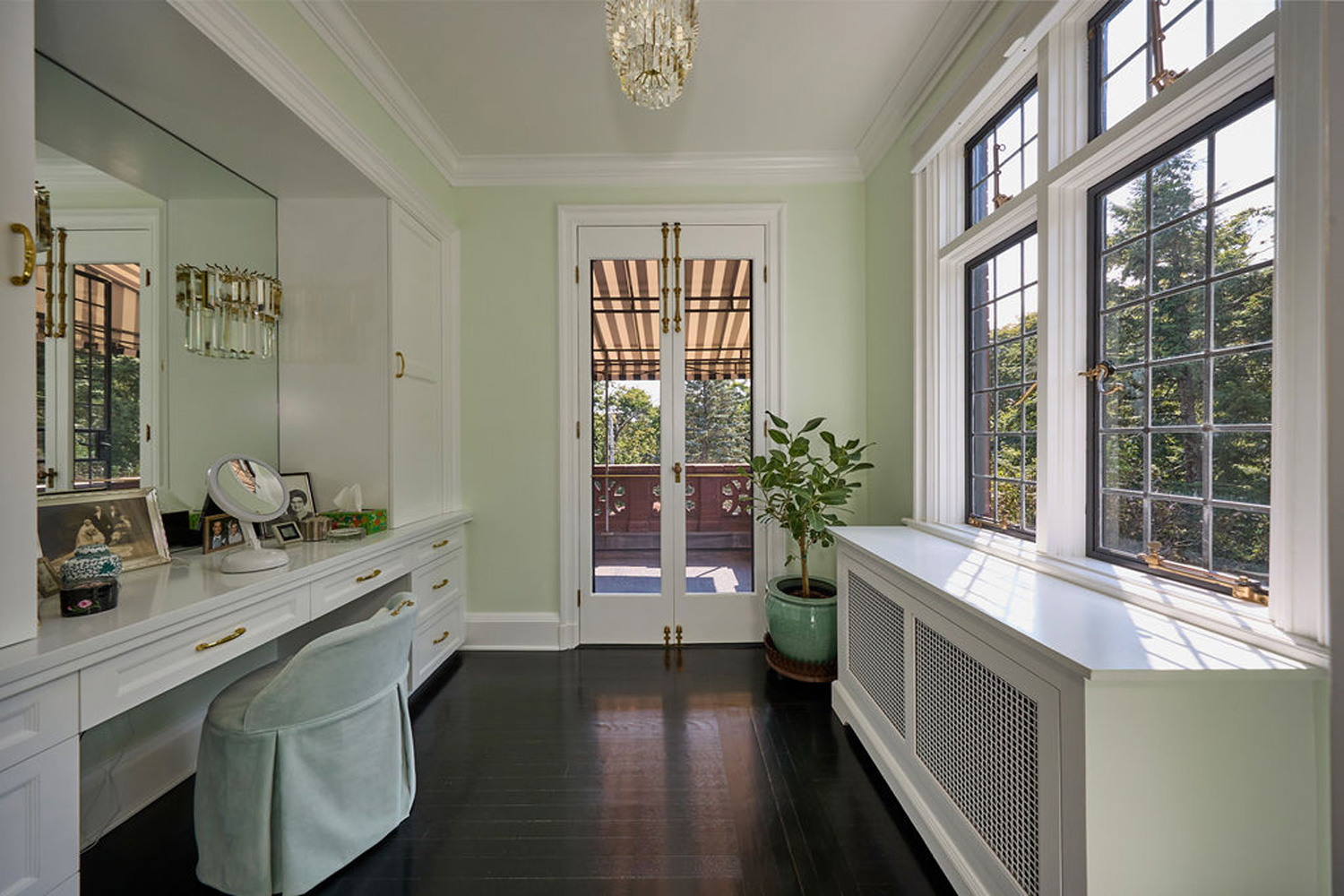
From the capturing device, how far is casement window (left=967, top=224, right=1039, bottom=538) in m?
1.93

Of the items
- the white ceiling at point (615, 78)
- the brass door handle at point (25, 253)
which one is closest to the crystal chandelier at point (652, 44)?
the white ceiling at point (615, 78)

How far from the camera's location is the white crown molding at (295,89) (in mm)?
1487

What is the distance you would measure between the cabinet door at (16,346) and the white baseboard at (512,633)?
2150mm

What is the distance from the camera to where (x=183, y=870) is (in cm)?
148

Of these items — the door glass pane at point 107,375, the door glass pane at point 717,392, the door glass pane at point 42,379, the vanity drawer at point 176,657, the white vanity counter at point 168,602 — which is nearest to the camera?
the white vanity counter at point 168,602

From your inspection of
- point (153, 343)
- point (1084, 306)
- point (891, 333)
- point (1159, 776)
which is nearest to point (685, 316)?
point (891, 333)

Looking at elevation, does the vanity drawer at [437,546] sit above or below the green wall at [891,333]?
below

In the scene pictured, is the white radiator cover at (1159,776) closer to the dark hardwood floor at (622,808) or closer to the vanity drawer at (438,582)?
the dark hardwood floor at (622,808)

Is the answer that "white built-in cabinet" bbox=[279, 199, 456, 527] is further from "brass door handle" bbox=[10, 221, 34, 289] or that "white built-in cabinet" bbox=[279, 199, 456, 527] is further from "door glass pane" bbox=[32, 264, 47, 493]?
"brass door handle" bbox=[10, 221, 34, 289]

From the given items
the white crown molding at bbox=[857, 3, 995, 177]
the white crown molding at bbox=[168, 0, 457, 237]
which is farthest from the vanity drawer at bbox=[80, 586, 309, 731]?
the white crown molding at bbox=[857, 3, 995, 177]

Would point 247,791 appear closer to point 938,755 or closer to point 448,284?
point 938,755

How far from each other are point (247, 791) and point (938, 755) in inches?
75.0

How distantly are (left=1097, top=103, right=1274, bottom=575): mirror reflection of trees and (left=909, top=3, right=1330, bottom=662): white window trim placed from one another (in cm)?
8

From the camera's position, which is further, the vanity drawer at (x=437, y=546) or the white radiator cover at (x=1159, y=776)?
the vanity drawer at (x=437, y=546)
